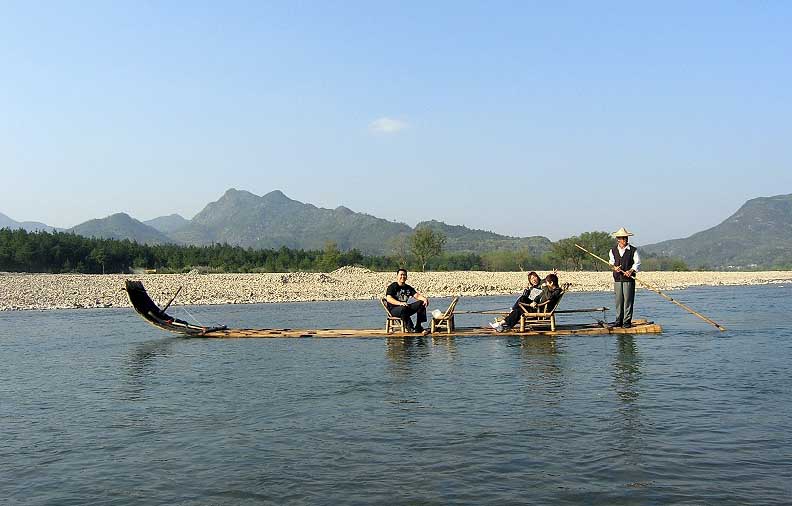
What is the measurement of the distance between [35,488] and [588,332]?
14171 millimetres

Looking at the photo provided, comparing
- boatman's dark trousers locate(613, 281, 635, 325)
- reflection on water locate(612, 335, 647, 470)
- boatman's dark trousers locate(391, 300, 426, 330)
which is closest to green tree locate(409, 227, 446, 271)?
boatman's dark trousers locate(391, 300, 426, 330)

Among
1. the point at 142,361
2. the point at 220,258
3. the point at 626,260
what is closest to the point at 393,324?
the point at 626,260

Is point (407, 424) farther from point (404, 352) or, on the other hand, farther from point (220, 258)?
point (220, 258)

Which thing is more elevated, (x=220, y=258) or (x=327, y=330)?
(x=220, y=258)

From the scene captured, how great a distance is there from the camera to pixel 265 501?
19.9ft

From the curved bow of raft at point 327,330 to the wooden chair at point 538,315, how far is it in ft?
0.91

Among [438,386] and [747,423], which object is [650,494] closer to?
[747,423]

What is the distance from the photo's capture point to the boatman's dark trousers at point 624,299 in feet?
59.1

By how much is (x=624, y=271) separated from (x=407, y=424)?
10.8 m

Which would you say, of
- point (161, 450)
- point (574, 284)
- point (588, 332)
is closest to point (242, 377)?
point (161, 450)

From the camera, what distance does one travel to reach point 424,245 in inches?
3346

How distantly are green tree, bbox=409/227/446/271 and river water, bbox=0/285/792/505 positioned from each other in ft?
225

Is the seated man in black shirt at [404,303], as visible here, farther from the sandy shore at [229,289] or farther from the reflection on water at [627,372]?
the sandy shore at [229,289]

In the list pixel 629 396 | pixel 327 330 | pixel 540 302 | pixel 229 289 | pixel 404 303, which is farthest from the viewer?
Result: pixel 229 289
